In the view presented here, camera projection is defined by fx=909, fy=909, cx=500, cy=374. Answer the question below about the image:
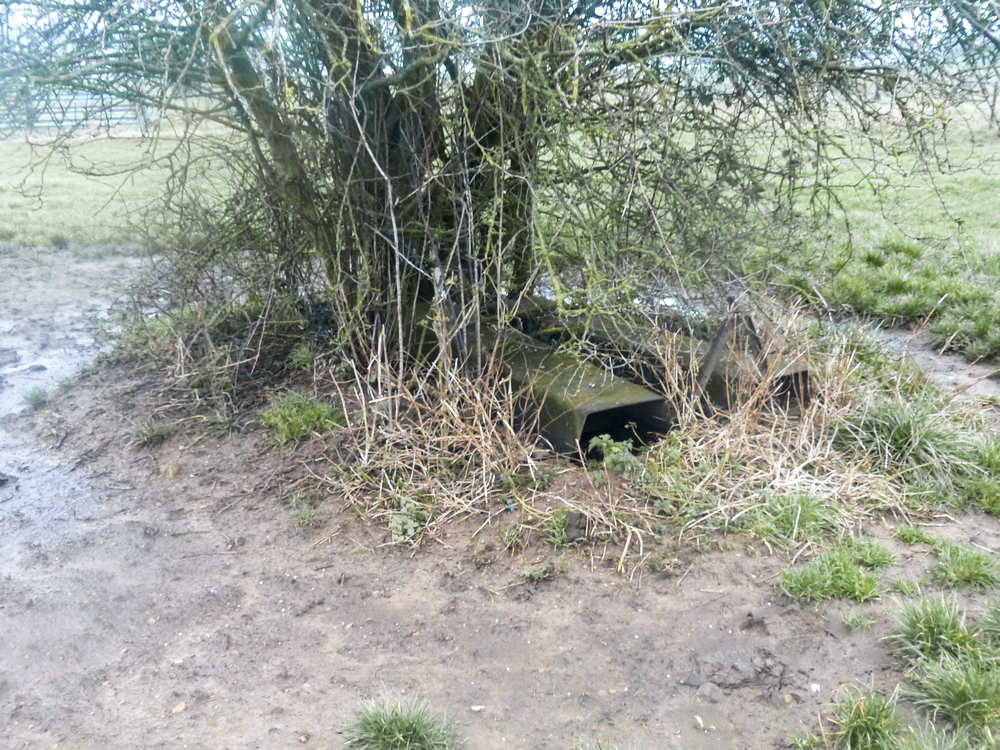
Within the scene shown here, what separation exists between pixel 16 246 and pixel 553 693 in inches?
441

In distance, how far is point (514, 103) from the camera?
5359 mm

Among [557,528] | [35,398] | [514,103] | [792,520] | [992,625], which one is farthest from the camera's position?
[35,398]

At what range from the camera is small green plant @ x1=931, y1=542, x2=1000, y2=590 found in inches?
165

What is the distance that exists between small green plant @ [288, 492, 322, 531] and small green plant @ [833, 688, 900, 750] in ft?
10.1

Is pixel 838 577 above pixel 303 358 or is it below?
below

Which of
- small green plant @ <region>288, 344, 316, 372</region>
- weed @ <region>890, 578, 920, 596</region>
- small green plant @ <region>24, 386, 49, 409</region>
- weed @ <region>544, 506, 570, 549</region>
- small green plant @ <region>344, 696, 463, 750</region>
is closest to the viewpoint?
small green plant @ <region>344, 696, 463, 750</region>

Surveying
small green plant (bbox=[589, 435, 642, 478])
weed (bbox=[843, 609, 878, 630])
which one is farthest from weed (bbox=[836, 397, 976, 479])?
weed (bbox=[843, 609, 878, 630])

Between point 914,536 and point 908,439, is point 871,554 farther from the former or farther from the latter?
point 908,439

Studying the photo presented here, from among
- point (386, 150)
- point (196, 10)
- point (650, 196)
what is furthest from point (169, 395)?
point (650, 196)

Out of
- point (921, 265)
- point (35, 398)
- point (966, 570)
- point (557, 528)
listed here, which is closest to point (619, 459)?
point (557, 528)

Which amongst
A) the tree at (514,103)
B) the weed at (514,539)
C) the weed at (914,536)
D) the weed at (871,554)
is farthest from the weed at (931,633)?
the tree at (514,103)

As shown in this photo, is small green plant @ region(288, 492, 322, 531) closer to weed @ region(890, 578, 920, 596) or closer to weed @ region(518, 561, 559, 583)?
weed @ region(518, 561, 559, 583)

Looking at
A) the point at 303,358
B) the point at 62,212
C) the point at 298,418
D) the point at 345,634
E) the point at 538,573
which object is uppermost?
the point at 62,212

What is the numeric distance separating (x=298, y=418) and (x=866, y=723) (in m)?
4.14
